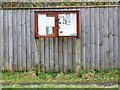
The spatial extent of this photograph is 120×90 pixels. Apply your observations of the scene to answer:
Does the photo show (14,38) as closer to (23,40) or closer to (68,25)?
(23,40)

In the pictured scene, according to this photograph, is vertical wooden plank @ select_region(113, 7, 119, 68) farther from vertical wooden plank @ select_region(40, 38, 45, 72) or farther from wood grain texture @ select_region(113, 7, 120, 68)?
vertical wooden plank @ select_region(40, 38, 45, 72)

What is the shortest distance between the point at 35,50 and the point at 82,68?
1.68 m

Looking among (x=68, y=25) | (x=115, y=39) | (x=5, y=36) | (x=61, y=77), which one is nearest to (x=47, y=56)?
(x=61, y=77)

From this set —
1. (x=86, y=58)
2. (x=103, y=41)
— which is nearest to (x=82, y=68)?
(x=86, y=58)

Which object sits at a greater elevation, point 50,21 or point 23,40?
point 50,21

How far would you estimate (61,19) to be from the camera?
11398 millimetres

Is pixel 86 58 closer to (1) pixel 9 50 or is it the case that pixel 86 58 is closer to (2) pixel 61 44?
(2) pixel 61 44

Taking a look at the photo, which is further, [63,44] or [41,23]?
[63,44]

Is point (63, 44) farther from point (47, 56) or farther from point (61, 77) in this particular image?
point (61, 77)

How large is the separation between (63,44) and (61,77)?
1166 mm

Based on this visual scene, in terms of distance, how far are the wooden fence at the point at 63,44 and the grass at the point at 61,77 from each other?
0.25 m

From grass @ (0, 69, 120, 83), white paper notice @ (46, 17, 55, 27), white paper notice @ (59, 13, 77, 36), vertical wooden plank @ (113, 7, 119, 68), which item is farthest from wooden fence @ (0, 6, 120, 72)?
white paper notice @ (46, 17, 55, 27)

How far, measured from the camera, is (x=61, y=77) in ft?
37.1

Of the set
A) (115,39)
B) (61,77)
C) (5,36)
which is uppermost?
(5,36)
